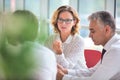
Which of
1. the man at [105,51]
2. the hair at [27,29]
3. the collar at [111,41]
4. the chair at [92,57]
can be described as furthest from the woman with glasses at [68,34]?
the hair at [27,29]

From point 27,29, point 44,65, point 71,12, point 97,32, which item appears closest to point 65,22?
point 71,12

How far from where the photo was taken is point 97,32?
2162 millimetres

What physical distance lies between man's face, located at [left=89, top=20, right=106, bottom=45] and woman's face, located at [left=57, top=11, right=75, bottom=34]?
72 centimetres

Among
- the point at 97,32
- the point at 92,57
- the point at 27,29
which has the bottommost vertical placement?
the point at 92,57

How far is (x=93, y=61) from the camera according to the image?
2.84 metres

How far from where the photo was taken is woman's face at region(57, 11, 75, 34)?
2.92 m

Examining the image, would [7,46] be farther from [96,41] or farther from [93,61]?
[93,61]

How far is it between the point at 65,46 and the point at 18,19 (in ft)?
7.68

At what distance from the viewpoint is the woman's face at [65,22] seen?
2.92 m

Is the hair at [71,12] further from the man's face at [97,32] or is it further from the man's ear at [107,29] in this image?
the man's ear at [107,29]

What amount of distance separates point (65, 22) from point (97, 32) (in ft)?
2.69

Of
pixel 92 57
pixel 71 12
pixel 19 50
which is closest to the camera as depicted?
pixel 19 50

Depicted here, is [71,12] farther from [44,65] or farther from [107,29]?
[44,65]

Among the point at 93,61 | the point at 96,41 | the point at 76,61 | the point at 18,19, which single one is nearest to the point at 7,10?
the point at 18,19
